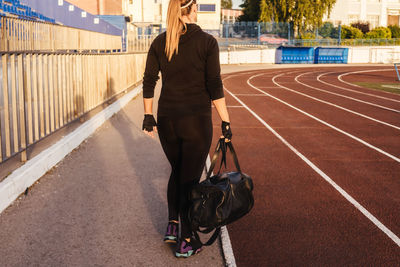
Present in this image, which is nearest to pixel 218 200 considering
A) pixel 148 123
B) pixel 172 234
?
pixel 172 234

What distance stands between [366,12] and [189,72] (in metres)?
83.6

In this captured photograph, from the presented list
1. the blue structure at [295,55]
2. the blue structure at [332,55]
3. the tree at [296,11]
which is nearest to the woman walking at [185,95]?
the blue structure at [295,55]

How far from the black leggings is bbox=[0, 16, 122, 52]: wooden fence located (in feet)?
8.86

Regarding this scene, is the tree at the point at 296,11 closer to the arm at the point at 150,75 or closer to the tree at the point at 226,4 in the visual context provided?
the arm at the point at 150,75

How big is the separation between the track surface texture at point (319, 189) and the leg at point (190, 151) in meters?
0.60

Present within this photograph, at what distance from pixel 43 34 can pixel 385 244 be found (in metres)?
5.42

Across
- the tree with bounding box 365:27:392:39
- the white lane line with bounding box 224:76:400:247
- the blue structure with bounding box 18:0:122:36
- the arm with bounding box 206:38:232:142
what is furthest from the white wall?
the arm with bounding box 206:38:232:142

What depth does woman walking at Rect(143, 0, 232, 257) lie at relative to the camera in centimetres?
344

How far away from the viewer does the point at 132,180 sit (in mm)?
6102

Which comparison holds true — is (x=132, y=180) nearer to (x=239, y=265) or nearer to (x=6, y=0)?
(x=239, y=265)

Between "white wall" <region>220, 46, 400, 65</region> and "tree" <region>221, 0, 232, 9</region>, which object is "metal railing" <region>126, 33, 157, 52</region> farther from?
"tree" <region>221, 0, 232, 9</region>

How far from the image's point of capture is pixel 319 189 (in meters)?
5.81

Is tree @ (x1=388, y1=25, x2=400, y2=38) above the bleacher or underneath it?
above

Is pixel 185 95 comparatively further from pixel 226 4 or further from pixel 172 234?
pixel 226 4
